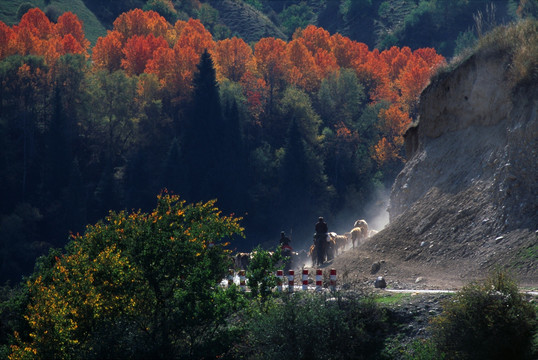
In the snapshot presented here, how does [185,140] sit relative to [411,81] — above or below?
below

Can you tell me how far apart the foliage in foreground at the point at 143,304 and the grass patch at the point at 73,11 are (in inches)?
4061

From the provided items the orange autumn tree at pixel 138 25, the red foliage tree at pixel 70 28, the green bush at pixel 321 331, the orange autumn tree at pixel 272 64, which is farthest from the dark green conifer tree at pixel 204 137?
the green bush at pixel 321 331

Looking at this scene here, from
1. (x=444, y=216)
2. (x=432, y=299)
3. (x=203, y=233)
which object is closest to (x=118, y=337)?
(x=203, y=233)

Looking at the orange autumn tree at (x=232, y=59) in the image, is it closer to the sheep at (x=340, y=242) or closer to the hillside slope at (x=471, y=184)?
the sheep at (x=340, y=242)

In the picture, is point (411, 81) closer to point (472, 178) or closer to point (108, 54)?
point (108, 54)

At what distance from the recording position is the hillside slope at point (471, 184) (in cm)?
2241

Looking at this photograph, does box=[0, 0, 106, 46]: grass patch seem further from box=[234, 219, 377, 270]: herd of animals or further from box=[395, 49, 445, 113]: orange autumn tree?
box=[234, 219, 377, 270]: herd of animals

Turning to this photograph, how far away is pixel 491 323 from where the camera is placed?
15.4 metres

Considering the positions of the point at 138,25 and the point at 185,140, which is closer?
the point at 185,140

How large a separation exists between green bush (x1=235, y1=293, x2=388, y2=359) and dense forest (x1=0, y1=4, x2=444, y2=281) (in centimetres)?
5294

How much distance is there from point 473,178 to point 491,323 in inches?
432

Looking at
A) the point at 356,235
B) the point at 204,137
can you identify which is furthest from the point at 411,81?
the point at 356,235

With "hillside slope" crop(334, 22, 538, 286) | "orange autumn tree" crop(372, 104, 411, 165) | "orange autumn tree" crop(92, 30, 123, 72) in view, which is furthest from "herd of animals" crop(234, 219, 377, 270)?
"orange autumn tree" crop(92, 30, 123, 72)

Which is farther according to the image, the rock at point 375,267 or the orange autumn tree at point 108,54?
the orange autumn tree at point 108,54
